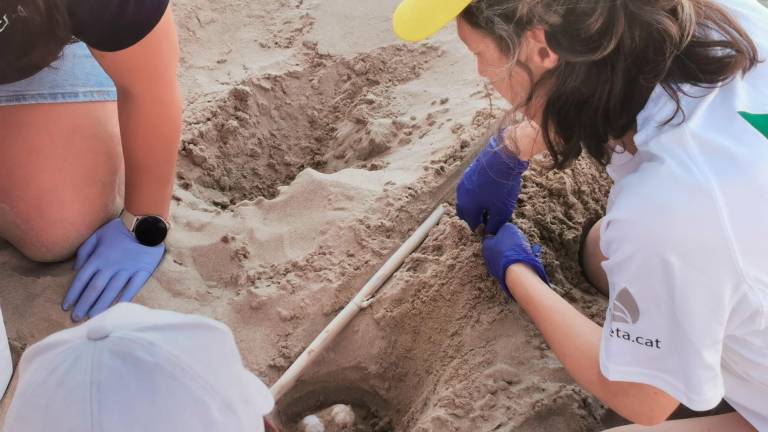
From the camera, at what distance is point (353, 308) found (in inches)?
70.2

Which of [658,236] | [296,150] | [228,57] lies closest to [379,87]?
[296,150]

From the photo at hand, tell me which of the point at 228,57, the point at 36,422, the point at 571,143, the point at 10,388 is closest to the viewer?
the point at 36,422

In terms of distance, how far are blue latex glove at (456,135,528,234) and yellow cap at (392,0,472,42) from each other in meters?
0.64

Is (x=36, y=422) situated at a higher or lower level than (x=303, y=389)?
higher

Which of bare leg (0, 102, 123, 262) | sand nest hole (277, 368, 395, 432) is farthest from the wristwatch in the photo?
sand nest hole (277, 368, 395, 432)

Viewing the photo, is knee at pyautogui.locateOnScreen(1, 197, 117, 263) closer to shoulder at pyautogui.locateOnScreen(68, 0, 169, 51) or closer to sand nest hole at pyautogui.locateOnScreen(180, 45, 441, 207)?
sand nest hole at pyautogui.locateOnScreen(180, 45, 441, 207)

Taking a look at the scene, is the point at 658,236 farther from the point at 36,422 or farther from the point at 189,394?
the point at 36,422

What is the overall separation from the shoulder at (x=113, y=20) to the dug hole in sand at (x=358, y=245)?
24.0 inches

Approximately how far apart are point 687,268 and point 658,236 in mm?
65

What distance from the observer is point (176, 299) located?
189 cm

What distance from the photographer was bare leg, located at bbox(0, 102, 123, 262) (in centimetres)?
190

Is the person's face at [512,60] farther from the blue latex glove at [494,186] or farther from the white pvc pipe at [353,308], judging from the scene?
the white pvc pipe at [353,308]

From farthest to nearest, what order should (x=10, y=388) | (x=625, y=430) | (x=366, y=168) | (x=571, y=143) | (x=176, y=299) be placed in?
(x=366, y=168) < (x=176, y=299) < (x=10, y=388) < (x=625, y=430) < (x=571, y=143)

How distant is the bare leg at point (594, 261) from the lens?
6.06 feet
